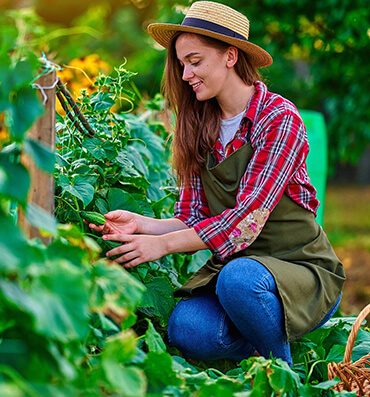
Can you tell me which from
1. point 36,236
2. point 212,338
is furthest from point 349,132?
point 36,236

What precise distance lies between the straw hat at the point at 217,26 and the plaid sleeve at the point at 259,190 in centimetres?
28

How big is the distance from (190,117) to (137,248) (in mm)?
570

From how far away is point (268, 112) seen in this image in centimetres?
206

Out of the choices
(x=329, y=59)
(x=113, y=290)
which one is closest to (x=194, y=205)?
(x=113, y=290)

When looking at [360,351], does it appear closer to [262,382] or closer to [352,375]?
[352,375]

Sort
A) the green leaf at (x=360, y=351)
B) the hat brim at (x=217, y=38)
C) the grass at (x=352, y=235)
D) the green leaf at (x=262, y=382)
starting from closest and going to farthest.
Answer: the green leaf at (x=262, y=382) → the hat brim at (x=217, y=38) → the green leaf at (x=360, y=351) → the grass at (x=352, y=235)

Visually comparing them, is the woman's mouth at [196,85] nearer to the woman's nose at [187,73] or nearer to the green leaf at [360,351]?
the woman's nose at [187,73]

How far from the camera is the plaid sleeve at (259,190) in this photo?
1953 mm

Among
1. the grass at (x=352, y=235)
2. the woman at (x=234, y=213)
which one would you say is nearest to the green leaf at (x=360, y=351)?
the woman at (x=234, y=213)

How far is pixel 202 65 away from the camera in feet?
6.82

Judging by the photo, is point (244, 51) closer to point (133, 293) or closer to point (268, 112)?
point (268, 112)

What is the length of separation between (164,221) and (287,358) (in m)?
0.60

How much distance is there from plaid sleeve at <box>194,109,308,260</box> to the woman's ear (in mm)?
261

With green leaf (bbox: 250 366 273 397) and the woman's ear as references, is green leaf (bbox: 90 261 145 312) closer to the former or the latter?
green leaf (bbox: 250 366 273 397)
